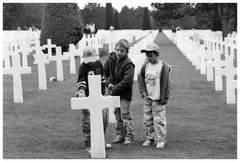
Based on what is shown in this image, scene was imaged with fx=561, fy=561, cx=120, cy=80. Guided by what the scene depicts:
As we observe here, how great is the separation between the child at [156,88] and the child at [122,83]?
0.58 feet

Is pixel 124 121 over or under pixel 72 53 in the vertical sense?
under

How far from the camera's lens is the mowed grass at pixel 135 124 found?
244 inches

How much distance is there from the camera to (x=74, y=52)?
49.8 feet

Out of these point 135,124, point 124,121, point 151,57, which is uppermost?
point 151,57

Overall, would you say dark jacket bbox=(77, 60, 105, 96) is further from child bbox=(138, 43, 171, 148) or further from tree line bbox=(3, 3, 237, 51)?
tree line bbox=(3, 3, 237, 51)

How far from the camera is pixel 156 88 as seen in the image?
6.43 metres

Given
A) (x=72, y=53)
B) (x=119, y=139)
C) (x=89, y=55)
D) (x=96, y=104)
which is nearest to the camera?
(x=96, y=104)

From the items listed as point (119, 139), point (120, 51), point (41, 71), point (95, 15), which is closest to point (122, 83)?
point (120, 51)

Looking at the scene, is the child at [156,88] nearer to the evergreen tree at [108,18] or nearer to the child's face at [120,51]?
the child's face at [120,51]

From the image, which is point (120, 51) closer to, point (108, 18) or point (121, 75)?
point (121, 75)

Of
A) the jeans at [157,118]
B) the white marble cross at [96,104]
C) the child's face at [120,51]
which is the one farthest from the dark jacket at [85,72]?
the jeans at [157,118]

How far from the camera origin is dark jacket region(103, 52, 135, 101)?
6.54 metres

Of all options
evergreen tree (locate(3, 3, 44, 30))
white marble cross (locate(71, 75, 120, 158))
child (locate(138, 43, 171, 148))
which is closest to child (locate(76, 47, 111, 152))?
white marble cross (locate(71, 75, 120, 158))

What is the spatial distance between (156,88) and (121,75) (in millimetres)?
468
